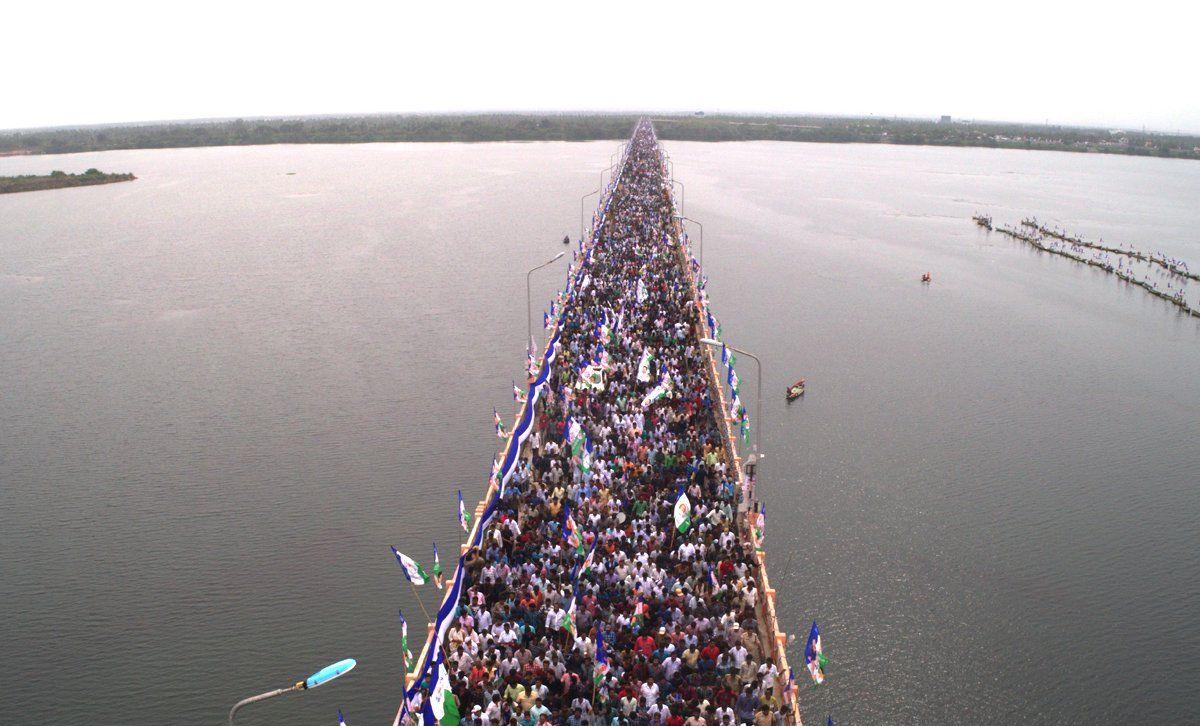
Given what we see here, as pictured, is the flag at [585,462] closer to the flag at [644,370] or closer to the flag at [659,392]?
the flag at [659,392]

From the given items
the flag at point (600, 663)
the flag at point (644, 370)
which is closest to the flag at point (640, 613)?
the flag at point (600, 663)

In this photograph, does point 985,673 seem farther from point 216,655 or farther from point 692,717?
point 216,655

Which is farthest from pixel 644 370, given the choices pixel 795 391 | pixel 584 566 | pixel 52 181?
pixel 52 181

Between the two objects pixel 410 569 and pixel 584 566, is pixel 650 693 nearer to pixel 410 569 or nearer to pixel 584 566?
pixel 584 566

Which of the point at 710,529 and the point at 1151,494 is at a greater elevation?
the point at 710,529

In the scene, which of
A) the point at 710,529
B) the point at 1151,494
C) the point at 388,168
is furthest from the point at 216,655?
the point at 388,168

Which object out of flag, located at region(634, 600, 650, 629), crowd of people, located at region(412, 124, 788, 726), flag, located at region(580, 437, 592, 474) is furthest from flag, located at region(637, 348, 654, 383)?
flag, located at region(634, 600, 650, 629)
